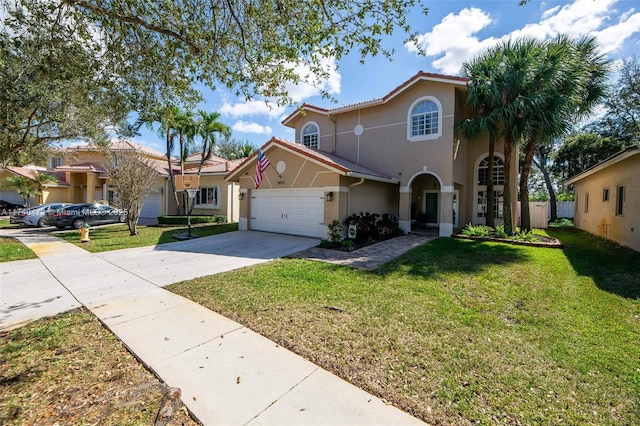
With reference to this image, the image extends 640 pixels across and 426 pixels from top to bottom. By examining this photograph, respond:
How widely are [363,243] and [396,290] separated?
5.60 m

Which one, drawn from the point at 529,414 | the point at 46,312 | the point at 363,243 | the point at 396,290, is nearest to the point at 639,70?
the point at 363,243

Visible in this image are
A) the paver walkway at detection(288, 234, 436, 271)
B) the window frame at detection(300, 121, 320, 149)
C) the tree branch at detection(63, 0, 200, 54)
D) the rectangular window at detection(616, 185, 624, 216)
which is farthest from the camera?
the window frame at detection(300, 121, 320, 149)

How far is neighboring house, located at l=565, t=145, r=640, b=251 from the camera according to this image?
33.2 feet

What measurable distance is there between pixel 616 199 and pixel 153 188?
27442 mm

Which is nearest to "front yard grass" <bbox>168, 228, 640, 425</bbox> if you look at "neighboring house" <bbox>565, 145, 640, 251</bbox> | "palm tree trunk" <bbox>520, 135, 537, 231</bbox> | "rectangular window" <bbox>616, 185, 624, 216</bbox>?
"neighboring house" <bbox>565, 145, 640, 251</bbox>

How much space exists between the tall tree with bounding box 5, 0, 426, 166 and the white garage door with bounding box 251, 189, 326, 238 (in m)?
6.18

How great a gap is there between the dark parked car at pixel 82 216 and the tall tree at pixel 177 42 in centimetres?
990

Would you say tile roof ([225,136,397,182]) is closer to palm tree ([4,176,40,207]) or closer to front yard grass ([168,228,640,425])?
front yard grass ([168,228,640,425])

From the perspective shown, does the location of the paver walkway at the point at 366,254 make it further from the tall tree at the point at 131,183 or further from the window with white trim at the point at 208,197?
the window with white trim at the point at 208,197

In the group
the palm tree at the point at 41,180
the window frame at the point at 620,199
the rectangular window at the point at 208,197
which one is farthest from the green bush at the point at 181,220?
the window frame at the point at 620,199

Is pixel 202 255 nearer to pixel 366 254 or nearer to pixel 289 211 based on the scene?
pixel 289 211

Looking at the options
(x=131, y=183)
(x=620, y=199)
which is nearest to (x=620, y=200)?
(x=620, y=199)

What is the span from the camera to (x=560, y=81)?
11438 millimetres

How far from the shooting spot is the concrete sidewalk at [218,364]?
2.66 metres
